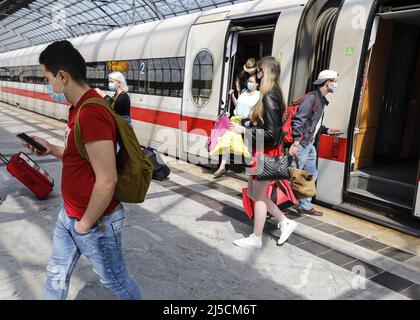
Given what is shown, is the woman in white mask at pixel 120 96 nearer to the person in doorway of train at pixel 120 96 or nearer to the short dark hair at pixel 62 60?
the person in doorway of train at pixel 120 96

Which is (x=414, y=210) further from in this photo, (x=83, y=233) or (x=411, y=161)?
(x=83, y=233)

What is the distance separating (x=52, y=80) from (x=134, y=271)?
6.05 ft

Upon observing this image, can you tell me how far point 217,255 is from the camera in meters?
3.51

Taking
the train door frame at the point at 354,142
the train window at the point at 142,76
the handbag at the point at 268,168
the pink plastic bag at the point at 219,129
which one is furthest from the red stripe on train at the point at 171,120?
the handbag at the point at 268,168

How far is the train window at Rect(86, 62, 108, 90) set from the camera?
34.1 feet

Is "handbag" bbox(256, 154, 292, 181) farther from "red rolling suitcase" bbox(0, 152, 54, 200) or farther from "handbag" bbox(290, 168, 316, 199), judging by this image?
"red rolling suitcase" bbox(0, 152, 54, 200)

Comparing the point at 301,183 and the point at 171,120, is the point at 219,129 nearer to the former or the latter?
the point at 301,183

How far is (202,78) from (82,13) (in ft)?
101

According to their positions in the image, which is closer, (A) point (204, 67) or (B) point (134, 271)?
(B) point (134, 271)

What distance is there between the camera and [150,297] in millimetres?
2754

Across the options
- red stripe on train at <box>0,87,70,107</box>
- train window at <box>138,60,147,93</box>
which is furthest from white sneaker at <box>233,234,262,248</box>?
red stripe on train at <box>0,87,70,107</box>

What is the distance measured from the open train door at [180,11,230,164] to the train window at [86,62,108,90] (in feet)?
13.6

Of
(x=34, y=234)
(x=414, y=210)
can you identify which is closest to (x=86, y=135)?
(x=34, y=234)
